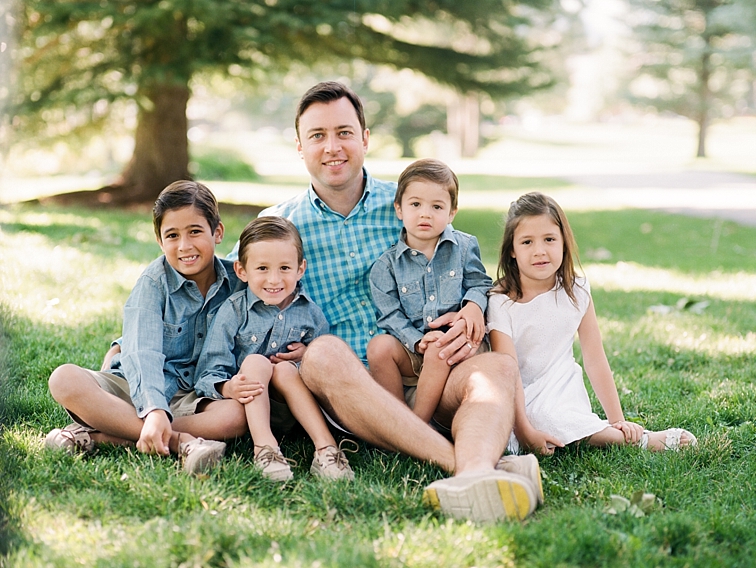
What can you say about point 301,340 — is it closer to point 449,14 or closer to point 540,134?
point 449,14

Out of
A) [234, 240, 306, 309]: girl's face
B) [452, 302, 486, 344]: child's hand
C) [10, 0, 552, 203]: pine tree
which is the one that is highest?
[10, 0, 552, 203]: pine tree

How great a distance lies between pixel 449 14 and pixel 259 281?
8111 mm

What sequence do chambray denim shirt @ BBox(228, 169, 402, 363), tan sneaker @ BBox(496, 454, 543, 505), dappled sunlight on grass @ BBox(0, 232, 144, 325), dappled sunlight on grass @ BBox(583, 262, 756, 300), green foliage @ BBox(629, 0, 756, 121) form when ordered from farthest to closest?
green foliage @ BBox(629, 0, 756, 121)
dappled sunlight on grass @ BBox(583, 262, 756, 300)
dappled sunlight on grass @ BBox(0, 232, 144, 325)
chambray denim shirt @ BBox(228, 169, 402, 363)
tan sneaker @ BBox(496, 454, 543, 505)

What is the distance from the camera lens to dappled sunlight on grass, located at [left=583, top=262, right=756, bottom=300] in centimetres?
672

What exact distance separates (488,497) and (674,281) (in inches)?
216

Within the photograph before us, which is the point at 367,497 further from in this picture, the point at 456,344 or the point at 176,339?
the point at 176,339

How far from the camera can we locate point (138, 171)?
11820mm

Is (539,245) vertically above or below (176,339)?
above

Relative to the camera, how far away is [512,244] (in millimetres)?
3307

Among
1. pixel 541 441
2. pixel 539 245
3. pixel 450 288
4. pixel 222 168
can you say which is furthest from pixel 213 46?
pixel 222 168

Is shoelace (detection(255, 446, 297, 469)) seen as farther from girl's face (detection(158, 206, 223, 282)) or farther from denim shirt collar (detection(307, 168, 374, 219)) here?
denim shirt collar (detection(307, 168, 374, 219))

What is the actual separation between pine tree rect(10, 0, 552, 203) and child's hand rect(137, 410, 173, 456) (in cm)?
650

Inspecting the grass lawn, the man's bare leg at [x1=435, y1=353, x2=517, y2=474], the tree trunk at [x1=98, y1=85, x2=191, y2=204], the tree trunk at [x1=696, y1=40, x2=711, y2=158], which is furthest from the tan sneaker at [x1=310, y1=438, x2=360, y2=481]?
the tree trunk at [x1=696, y1=40, x2=711, y2=158]

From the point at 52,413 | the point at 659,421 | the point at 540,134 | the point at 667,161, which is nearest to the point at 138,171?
the point at 52,413
